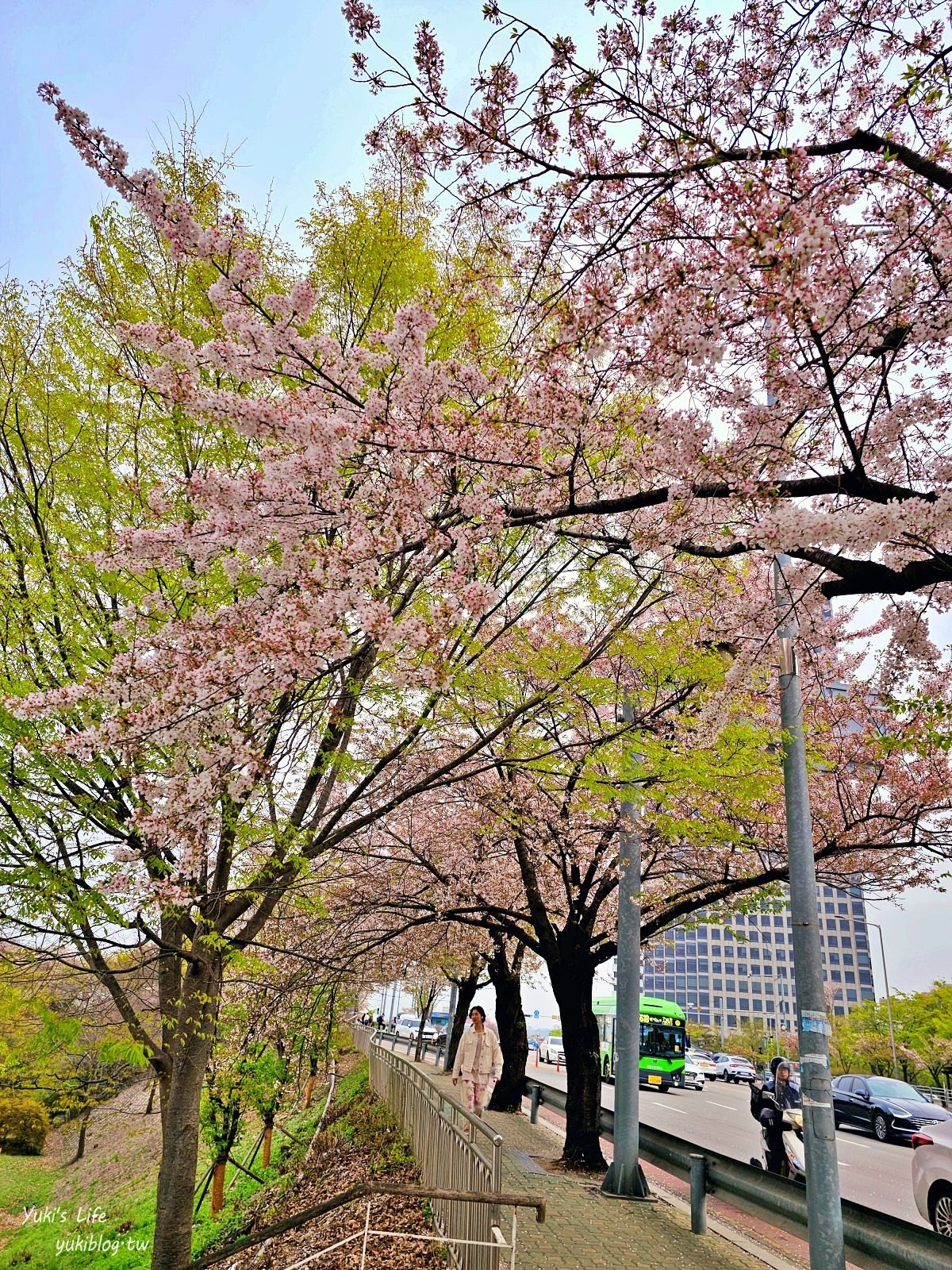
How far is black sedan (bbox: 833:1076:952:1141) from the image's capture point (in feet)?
63.2

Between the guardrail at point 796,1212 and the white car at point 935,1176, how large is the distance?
7.43 feet

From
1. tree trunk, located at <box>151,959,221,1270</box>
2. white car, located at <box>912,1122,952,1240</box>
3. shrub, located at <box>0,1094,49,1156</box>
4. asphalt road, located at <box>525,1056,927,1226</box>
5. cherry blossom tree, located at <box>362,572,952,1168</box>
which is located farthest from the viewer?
shrub, located at <box>0,1094,49,1156</box>

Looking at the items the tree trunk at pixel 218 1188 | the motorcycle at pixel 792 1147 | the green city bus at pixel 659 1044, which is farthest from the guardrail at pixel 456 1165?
the green city bus at pixel 659 1044

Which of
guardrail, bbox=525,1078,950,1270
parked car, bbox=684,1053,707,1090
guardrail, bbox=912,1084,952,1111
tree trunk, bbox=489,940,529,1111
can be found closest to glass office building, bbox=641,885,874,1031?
parked car, bbox=684,1053,707,1090

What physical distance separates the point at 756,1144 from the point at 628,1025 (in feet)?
31.1

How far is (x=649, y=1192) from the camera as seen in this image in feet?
32.9

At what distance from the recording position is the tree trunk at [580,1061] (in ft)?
36.6

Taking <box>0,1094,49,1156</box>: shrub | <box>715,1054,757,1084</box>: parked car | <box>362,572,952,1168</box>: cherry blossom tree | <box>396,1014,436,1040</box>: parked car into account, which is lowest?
<box>0,1094,49,1156</box>: shrub

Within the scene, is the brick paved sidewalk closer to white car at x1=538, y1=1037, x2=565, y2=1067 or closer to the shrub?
the shrub

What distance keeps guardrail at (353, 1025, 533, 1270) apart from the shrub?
86.8ft

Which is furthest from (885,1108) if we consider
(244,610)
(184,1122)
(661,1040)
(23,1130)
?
(23,1130)

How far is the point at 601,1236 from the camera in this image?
799cm

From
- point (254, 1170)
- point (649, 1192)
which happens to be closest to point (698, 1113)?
point (254, 1170)

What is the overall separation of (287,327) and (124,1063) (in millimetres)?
10076
